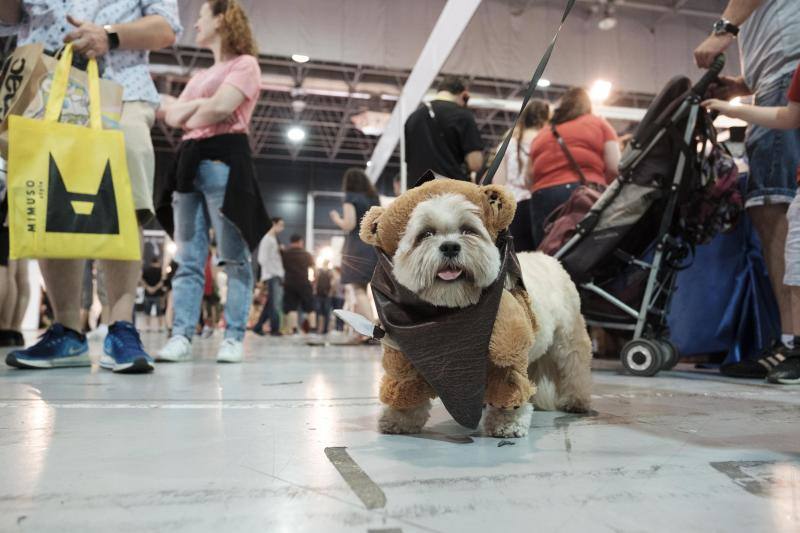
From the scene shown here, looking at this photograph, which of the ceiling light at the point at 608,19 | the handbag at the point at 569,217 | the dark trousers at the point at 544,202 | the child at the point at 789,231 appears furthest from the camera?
the ceiling light at the point at 608,19

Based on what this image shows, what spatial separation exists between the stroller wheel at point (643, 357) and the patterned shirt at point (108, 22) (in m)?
2.40

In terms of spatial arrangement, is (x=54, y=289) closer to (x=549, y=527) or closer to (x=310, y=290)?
(x=549, y=527)

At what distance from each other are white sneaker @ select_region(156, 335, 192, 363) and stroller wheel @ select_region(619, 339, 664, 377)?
87.0 inches

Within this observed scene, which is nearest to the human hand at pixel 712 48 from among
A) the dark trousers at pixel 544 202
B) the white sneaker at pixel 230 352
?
the dark trousers at pixel 544 202

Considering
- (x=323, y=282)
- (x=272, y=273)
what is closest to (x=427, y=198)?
(x=272, y=273)

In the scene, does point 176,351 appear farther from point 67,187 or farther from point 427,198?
point 427,198

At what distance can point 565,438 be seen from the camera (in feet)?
4.05

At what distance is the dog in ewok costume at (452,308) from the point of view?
118 cm

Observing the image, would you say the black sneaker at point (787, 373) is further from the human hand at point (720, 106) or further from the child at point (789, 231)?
the human hand at point (720, 106)

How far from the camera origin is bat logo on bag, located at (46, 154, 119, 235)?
1.94m

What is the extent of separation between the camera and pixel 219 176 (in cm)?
285

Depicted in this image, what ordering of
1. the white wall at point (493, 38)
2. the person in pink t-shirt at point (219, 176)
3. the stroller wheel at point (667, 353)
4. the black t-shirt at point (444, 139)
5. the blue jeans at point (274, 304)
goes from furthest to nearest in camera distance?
the blue jeans at point (274, 304) < the white wall at point (493, 38) < the black t-shirt at point (444, 139) < the person in pink t-shirt at point (219, 176) < the stroller wheel at point (667, 353)

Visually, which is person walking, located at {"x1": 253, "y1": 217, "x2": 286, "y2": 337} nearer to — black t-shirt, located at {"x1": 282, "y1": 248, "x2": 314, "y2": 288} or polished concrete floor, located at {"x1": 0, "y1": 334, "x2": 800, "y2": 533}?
black t-shirt, located at {"x1": 282, "y1": 248, "x2": 314, "y2": 288}

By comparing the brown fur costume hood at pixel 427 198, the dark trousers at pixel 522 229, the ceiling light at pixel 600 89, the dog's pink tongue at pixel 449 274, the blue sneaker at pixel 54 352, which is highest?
the ceiling light at pixel 600 89
